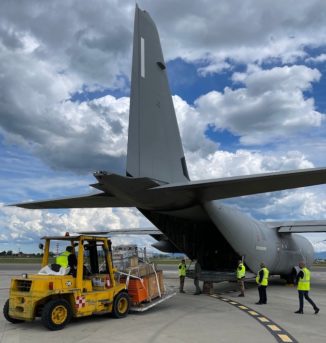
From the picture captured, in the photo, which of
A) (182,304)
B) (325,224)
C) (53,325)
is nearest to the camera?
(53,325)

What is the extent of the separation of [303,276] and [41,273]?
22.3 feet

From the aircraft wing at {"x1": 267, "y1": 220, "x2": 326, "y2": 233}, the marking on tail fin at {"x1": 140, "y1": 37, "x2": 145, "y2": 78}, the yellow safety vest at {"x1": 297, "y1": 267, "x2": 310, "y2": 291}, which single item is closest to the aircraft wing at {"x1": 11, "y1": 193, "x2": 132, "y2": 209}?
the marking on tail fin at {"x1": 140, "y1": 37, "x2": 145, "y2": 78}

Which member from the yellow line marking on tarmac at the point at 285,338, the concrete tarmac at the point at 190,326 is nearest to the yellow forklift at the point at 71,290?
the concrete tarmac at the point at 190,326

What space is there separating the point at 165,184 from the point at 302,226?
467 inches

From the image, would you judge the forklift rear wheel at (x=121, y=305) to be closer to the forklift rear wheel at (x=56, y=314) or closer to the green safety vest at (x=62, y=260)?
the forklift rear wheel at (x=56, y=314)

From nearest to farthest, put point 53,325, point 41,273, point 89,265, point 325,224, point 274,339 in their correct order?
point 274,339 < point 53,325 < point 41,273 < point 89,265 < point 325,224

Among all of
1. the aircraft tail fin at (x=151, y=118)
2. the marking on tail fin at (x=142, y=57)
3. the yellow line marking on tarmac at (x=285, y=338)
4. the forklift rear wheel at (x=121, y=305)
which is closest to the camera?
the yellow line marking on tarmac at (x=285, y=338)

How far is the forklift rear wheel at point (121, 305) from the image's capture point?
918 cm

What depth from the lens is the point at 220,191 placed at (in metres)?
11.0

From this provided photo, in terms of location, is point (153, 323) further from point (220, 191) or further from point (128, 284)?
point (220, 191)

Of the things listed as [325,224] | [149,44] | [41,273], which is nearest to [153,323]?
[41,273]

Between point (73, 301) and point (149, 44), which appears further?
point (149, 44)

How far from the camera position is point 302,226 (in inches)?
792

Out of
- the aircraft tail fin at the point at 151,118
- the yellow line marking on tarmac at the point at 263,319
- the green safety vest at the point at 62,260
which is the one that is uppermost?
the aircraft tail fin at the point at 151,118
